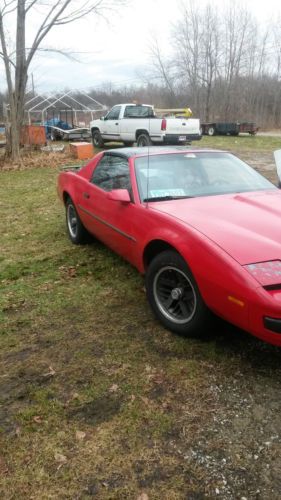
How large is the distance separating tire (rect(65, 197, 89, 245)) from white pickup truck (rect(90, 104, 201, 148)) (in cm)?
892

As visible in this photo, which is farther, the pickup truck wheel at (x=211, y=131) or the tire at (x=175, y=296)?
the pickup truck wheel at (x=211, y=131)

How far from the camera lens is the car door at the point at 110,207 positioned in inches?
147

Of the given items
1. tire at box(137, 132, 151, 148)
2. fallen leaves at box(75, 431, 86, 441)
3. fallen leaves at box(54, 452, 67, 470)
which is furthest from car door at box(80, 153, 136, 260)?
tire at box(137, 132, 151, 148)

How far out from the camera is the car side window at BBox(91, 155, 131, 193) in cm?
403

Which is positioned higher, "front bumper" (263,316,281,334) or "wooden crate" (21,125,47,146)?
"wooden crate" (21,125,47,146)

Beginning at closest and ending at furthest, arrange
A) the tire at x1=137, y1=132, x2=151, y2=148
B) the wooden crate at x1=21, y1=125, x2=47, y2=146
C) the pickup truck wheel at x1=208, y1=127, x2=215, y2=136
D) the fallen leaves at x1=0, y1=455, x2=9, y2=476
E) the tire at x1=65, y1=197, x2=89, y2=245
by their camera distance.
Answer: the fallen leaves at x1=0, y1=455, x2=9, y2=476 < the tire at x1=65, y1=197, x2=89, y2=245 < the tire at x1=137, y1=132, x2=151, y2=148 < the wooden crate at x1=21, y1=125, x2=47, y2=146 < the pickup truck wheel at x1=208, y1=127, x2=215, y2=136

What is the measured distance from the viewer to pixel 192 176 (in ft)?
12.8

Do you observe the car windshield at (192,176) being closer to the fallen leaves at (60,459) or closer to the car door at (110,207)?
the car door at (110,207)

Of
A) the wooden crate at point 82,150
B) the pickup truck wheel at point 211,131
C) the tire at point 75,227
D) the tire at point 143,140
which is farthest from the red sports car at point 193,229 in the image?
the pickup truck wheel at point 211,131

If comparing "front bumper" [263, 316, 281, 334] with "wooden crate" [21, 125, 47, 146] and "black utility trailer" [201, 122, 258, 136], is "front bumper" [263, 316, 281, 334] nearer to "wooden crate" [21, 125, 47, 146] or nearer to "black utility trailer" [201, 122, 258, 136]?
"wooden crate" [21, 125, 47, 146]

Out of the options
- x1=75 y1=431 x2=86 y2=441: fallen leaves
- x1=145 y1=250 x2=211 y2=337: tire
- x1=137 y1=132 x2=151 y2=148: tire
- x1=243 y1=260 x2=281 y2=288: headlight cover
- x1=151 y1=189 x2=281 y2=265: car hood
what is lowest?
x1=75 y1=431 x2=86 y2=441: fallen leaves

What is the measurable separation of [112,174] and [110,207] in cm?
47

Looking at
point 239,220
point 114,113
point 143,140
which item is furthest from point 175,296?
point 114,113

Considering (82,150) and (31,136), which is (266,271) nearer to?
(82,150)
